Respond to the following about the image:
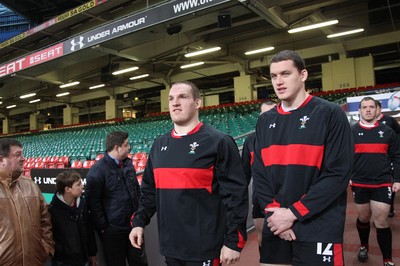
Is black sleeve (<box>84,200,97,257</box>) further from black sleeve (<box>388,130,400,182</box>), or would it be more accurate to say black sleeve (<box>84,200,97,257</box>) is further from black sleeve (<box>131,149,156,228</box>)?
black sleeve (<box>388,130,400,182</box>)

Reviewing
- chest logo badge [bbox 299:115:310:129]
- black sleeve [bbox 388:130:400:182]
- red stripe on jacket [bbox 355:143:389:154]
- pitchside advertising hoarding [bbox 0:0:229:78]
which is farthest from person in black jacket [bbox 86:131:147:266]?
pitchside advertising hoarding [bbox 0:0:229:78]

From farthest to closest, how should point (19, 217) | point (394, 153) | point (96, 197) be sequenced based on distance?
point (394, 153) → point (96, 197) → point (19, 217)

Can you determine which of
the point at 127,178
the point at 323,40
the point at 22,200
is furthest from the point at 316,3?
the point at 22,200

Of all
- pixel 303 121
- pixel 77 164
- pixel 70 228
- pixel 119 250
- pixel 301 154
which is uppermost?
pixel 303 121

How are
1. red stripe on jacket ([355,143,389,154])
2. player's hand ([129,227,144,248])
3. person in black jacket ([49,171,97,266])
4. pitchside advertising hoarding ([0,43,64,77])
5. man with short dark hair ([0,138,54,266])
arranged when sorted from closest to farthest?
player's hand ([129,227,144,248]), man with short dark hair ([0,138,54,266]), person in black jacket ([49,171,97,266]), red stripe on jacket ([355,143,389,154]), pitchside advertising hoarding ([0,43,64,77])

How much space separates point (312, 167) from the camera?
5.40 ft

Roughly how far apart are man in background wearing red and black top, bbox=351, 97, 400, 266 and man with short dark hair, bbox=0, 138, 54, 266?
9.58ft

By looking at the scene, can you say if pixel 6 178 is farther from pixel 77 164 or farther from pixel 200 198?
pixel 77 164

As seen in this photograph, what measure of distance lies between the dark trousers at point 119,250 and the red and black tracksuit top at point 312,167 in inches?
62.1

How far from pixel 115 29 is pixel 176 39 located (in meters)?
5.14

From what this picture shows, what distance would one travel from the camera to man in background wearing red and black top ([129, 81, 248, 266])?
1.82m

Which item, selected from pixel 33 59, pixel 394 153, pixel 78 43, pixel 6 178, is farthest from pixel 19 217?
pixel 33 59

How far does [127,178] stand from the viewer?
9.75 feet

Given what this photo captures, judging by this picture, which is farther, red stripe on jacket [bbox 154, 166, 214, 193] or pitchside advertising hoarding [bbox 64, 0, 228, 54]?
pitchside advertising hoarding [bbox 64, 0, 228, 54]
